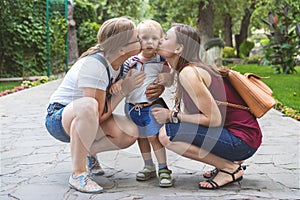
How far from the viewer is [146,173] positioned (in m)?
3.43

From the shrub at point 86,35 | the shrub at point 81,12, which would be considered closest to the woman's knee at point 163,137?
the shrub at point 86,35

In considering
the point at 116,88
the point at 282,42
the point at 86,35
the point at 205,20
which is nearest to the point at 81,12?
the point at 86,35

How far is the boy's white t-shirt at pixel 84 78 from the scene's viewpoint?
3070mm

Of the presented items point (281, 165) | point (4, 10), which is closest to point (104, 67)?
point (281, 165)

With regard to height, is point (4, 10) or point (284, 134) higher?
point (4, 10)

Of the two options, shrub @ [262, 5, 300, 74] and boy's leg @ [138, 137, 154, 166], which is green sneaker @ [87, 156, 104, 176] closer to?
boy's leg @ [138, 137, 154, 166]

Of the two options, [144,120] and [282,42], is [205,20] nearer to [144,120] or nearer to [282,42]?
[282,42]

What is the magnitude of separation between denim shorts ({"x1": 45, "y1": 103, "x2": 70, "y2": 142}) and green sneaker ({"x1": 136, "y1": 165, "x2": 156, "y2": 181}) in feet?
1.82

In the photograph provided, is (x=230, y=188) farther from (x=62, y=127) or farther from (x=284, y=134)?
(x=284, y=134)

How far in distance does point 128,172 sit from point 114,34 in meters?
1.15

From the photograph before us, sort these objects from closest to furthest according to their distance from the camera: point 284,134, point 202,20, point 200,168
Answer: point 200,168 < point 284,134 < point 202,20

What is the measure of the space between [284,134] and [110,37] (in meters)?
2.85

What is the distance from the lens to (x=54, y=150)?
4.59 metres

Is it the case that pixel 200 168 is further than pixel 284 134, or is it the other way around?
pixel 284 134
